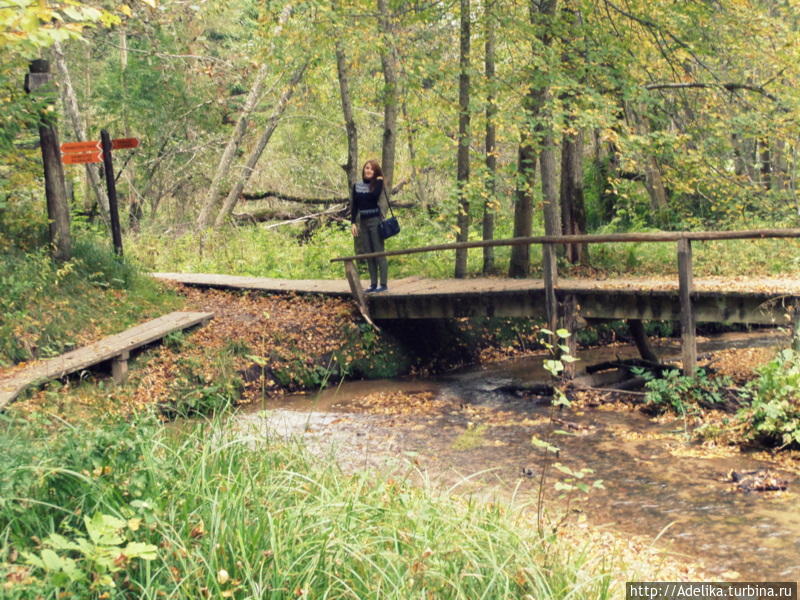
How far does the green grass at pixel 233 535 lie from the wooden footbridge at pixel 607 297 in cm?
578

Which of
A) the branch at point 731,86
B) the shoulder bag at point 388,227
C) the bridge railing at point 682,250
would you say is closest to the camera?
the bridge railing at point 682,250

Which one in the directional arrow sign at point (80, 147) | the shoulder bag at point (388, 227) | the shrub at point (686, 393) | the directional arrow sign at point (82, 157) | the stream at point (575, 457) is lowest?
the stream at point (575, 457)

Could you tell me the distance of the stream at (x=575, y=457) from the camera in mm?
6047

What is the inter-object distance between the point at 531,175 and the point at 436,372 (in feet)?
13.5

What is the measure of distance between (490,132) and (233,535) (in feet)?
43.1

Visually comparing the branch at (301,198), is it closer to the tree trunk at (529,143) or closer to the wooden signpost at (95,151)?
the tree trunk at (529,143)

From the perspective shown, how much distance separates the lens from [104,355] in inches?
400

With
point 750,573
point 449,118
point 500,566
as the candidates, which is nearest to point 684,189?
point 449,118

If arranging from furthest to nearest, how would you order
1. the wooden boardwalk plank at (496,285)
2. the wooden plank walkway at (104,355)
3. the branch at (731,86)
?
the branch at (731,86) < the wooden boardwalk plank at (496,285) < the wooden plank walkway at (104,355)

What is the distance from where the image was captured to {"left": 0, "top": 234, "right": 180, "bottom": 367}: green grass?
10414 millimetres

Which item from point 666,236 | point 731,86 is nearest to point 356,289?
point 666,236

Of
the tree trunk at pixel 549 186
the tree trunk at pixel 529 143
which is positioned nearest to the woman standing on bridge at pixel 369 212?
the tree trunk at pixel 529 143

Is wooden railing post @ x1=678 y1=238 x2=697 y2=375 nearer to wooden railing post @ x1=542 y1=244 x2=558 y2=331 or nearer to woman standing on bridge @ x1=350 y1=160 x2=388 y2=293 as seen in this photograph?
wooden railing post @ x1=542 y1=244 x2=558 y2=331

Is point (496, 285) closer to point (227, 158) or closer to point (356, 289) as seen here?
point (356, 289)
